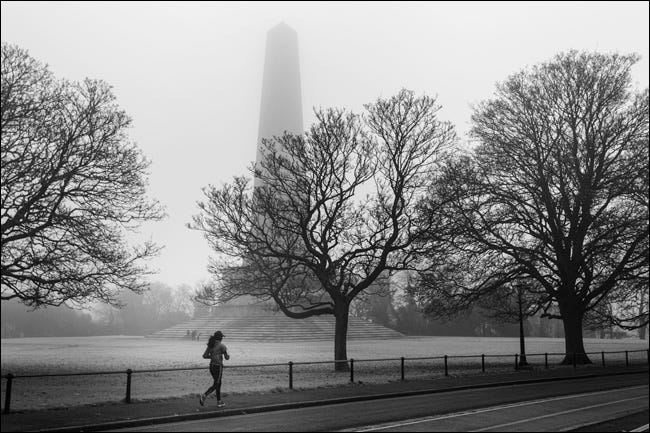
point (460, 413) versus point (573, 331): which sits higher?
point (573, 331)

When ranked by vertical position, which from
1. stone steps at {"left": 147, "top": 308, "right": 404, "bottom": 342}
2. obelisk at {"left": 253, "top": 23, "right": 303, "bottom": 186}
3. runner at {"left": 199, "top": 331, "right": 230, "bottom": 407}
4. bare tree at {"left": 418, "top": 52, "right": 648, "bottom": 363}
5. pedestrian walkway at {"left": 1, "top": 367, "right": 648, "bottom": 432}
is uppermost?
obelisk at {"left": 253, "top": 23, "right": 303, "bottom": 186}

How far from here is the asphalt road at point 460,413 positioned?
33.4ft

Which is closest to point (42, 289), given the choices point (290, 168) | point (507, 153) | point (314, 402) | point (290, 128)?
point (290, 168)

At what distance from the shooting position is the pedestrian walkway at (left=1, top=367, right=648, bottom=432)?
1024cm

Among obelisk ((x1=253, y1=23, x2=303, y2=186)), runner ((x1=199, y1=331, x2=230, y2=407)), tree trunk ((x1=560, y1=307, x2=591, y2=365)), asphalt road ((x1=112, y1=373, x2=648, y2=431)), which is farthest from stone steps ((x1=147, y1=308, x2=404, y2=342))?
runner ((x1=199, y1=331, x2=230, y2=407))

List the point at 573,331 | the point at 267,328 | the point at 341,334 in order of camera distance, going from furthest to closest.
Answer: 1. the point at 267,328
2. the point at 573,331
3. the point at 341,334

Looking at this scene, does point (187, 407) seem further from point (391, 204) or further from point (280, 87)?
point (280, 87)

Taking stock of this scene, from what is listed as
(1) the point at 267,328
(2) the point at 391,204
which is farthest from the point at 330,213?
(1) the point at 267,328

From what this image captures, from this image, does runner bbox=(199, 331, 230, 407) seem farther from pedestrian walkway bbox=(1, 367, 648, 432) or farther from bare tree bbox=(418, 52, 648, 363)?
bare tree bbox=(418, 52, 648, 363)

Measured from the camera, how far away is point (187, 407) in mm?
12539

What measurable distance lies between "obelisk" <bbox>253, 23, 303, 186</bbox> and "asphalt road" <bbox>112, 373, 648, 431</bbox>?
51.5 m

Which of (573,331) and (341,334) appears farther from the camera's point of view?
(573,331)

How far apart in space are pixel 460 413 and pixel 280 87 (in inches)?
2370

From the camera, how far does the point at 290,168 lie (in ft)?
84.5
